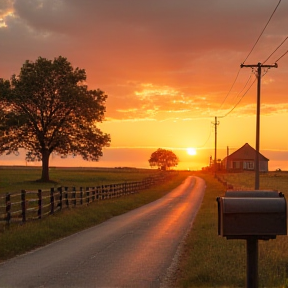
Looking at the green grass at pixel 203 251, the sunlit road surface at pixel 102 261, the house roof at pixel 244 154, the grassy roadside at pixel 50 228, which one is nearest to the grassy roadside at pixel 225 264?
the green grass at pixel 203 251

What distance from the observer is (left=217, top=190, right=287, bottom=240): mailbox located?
20.3ft

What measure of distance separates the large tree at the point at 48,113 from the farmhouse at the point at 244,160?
10458cm

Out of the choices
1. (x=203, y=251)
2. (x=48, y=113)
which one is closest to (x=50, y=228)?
(x=203, y=251)

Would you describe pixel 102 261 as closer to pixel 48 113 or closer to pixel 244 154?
pixel 48 113

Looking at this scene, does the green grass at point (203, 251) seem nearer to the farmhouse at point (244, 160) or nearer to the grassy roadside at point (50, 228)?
the grassy roadside at point (50, 228)

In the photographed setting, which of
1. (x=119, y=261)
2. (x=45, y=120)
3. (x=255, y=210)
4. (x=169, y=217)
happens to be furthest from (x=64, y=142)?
(x=255, y=210)

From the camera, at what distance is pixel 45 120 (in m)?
57.4

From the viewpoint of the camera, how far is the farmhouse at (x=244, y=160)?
159m

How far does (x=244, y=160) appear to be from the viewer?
160 m

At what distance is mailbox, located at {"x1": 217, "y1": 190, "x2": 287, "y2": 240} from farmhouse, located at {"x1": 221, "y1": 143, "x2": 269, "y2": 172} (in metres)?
153

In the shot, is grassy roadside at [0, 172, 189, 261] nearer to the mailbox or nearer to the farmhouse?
the mailbox

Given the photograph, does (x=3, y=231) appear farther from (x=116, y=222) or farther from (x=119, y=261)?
(x=116, y=222)

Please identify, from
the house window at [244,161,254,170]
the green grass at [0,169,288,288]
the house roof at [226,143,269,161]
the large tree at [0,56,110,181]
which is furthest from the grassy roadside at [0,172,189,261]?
the house roof at [226,143,269,161]

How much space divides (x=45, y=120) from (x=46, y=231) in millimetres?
41154
